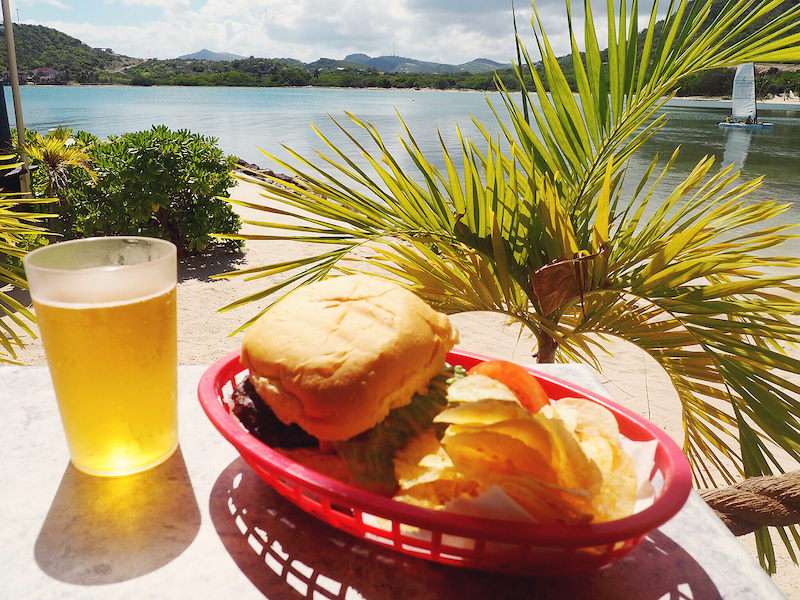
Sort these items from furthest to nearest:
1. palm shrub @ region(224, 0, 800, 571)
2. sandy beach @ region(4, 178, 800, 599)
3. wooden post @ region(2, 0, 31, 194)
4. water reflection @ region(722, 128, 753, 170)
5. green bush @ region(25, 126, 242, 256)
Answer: water reflection @ region(722, 128, 753, 170) < green bush @ region(25, 126, 242, 256) < wooden post @ region(2, 0, 31, 194) < sandy beach @ region(4, 178, 800, 599) < palm shrub @ region(224, 0, 800, 571)

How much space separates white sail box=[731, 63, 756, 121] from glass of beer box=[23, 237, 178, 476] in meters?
36.2

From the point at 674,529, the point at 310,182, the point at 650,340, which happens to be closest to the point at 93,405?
the point at 674,529

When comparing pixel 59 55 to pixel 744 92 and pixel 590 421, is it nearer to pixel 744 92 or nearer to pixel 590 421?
pixel 744 92

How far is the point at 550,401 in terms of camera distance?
93 centimetres

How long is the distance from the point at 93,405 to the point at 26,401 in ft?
1.56

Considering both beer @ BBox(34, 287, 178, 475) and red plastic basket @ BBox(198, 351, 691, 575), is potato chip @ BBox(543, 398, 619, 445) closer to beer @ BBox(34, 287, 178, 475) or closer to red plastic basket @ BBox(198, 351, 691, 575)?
red plastic basket @ BBox(198, 351, 691, 575)

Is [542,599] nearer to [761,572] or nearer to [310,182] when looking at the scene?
[761,572]

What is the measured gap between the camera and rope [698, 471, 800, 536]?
3.46 feet

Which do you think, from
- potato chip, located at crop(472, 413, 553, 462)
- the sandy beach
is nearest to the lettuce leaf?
potato chip, located at crop(472, 413, 553, 462)

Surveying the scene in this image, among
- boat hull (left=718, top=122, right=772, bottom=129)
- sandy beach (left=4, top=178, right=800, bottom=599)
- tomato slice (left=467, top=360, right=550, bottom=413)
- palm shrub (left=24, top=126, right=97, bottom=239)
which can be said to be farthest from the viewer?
boat hull (left=718, top=122, right=772, bottom=129)

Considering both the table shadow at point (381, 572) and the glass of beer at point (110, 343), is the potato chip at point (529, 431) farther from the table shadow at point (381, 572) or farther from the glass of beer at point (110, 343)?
the glass of beer at point (110, 343)

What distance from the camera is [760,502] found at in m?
1.08

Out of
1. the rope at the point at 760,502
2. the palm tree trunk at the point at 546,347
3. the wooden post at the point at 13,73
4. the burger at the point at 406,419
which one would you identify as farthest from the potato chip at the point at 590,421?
the wooden post at the point at 13,73

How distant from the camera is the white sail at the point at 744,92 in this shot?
29538 mm
